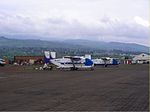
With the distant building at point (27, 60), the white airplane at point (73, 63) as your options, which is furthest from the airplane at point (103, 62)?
the white airplane at point (73, 63)

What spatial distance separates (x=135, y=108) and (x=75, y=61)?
61.4 metres

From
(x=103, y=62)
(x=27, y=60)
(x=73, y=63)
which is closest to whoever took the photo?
(x=73, y=63)

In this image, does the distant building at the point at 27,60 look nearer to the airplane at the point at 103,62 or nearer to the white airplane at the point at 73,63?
the airplane at the point at 103,62

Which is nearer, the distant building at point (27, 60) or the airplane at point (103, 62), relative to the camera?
the airplane at point (103, 62)

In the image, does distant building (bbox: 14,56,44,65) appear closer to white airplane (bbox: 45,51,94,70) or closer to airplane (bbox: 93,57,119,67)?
airplane (bbox: 93,57,119,67)

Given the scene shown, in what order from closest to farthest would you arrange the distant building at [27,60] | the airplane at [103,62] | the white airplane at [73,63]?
the white airplane at [73,63] < the airplane at [103,62] < the distant building at [27,60]

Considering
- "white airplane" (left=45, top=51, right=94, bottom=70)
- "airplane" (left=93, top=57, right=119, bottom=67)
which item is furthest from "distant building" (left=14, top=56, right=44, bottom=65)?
A: "white airplane" (left=45, top=51, right=94, bottom=70)

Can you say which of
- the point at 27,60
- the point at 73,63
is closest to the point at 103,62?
the point at 27,60

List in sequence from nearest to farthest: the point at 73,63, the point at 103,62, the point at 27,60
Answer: the point at 73,63
the point at 103,62
the point at 27,60

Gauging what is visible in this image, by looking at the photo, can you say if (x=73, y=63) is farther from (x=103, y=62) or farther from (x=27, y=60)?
(x=27, y=60)

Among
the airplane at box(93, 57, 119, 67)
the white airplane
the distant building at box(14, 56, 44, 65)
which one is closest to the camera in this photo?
the white airplane

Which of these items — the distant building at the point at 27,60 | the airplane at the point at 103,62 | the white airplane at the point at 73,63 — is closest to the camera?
the white airplane at the point at 73,63

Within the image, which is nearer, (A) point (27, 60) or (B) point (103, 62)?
(B) point (103, 62)

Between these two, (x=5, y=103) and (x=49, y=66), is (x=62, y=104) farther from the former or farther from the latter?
(x=49, y=66)
